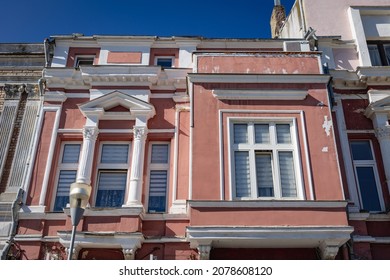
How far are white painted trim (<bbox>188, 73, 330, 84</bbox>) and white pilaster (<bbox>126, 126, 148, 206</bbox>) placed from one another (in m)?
2.05

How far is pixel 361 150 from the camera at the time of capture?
1291 centimetres

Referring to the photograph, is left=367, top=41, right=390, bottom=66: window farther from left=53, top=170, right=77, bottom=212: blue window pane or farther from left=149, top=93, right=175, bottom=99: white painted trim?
left=53, top=170, right=77, bottom=212: blue window pane

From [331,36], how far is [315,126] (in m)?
4.53

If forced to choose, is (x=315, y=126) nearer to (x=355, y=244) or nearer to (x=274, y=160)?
(x=274, y=160)

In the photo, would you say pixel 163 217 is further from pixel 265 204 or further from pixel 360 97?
pixel 360 97

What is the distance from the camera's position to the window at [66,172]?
473 inches

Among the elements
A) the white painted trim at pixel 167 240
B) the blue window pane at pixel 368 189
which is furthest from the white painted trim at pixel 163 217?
the blue window pane at pixel 368 189

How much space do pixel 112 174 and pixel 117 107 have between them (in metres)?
2.01

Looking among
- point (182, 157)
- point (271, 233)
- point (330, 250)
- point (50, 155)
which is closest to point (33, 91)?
point (50, 155)

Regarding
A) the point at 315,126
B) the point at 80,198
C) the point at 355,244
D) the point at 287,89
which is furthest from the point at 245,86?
the point at 80,198

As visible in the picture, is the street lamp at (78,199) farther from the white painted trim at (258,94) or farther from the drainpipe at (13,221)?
the white painted trim at (258,94)

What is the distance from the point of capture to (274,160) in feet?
36.5

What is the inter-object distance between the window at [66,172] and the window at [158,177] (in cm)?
210

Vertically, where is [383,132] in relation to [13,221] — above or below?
above
